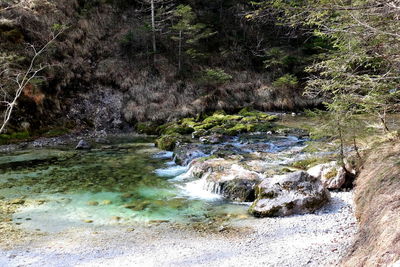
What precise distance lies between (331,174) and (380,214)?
385 cm

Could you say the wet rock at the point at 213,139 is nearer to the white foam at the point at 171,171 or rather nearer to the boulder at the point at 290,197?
the white foam at the point at 171,171

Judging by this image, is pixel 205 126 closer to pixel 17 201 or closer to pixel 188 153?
pixel 188 153

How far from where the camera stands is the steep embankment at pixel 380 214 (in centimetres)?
327

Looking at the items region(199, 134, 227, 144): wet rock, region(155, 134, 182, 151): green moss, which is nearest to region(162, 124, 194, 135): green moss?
region(155, 134, 182, 151): green moss

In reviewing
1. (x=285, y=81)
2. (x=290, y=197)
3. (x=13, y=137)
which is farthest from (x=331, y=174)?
(x=285, y=81)

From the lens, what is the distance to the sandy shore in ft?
15.7

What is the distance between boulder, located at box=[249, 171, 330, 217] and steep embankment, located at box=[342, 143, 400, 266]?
2.71 ft

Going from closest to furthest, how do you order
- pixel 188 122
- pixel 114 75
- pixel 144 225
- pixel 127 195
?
1. pixel 144 225
2. pixel 127 195
3. pixel 188 122
4. pixel 114 75

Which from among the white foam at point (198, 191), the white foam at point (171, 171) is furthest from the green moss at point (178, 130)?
the white foam at point (198, 191)

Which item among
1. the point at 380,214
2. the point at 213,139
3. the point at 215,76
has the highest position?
the point at 215,76

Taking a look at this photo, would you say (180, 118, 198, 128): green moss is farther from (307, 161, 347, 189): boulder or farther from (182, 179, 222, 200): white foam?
(307, 161, 347, 189): boulder

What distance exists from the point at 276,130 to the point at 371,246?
1303cm

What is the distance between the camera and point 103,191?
28.7 ft

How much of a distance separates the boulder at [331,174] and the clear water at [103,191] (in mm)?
2318
